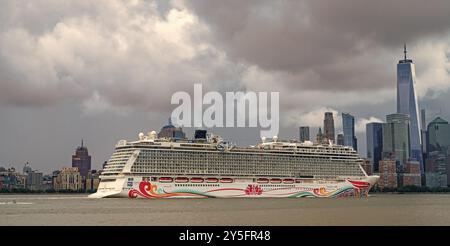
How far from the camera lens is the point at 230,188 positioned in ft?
317

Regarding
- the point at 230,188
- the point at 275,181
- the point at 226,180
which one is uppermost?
the point at 226,180

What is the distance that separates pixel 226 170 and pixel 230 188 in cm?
369

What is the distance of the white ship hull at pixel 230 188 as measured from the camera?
292 ft

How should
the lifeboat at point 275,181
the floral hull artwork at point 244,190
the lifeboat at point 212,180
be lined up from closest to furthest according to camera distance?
1. the floral hull artwork at point 244,190
2. the lifeboat at point 212,180
3. the lifeboat at point 275,181

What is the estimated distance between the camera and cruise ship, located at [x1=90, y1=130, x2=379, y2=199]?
9081 cm

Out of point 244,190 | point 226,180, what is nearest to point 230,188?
point 226,180

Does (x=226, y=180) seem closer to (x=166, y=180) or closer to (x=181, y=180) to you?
(x=181, y=180)

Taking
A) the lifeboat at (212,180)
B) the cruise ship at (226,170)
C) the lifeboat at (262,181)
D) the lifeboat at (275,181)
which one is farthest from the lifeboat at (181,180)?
the lifeboat at (275,181)

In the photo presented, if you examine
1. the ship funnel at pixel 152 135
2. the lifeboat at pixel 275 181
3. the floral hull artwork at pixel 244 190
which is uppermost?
the ship funnel at pixel 152 135

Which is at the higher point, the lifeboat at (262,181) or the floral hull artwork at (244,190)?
the lifeboat at (262,181)

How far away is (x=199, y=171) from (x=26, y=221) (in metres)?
45.9

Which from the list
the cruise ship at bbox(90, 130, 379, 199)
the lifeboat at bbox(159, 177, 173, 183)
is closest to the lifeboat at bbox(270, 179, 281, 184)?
the cruise ship at bbox(90, 130, 379, 199)

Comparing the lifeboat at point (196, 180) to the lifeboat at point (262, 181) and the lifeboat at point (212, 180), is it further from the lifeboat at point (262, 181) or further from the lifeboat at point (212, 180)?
the lifeboat at point (262, 181)

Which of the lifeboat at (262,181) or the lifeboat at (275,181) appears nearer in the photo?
the lifeboat at (262,181)
